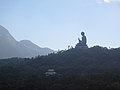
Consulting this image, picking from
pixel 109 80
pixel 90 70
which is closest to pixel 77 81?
pixel 109 80

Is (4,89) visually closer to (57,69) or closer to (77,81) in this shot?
(77,81)

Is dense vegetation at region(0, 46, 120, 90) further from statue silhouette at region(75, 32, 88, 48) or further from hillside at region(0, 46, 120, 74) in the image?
statue silhouette at region(75, 32, 88, 48)

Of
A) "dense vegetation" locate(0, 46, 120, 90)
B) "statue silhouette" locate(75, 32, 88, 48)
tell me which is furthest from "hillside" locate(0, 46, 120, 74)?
"statue silhouette" locate(75, 32, 88, 48)

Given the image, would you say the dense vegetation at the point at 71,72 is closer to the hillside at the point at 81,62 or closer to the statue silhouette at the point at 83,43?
A: the hillside at the point at 81,62

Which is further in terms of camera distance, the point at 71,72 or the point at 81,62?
the point at 81,62

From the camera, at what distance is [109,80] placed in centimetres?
6156

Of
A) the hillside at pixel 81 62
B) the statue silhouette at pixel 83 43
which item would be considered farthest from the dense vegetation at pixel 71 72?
the statue silhouette at pixel 83 43

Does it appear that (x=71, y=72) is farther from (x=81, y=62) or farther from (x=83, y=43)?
(x=83, y=43)

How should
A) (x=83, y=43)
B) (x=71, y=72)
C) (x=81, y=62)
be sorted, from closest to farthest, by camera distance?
(x=71, y=72), (x=81, y=62), (x=83, y=43)

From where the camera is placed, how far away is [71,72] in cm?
8025

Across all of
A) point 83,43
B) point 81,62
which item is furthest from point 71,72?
point 83,43

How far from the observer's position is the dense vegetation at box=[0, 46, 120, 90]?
5772 cm

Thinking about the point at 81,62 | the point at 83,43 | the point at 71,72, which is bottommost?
the point at 71,72

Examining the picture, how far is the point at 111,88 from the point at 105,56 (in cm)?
4518
